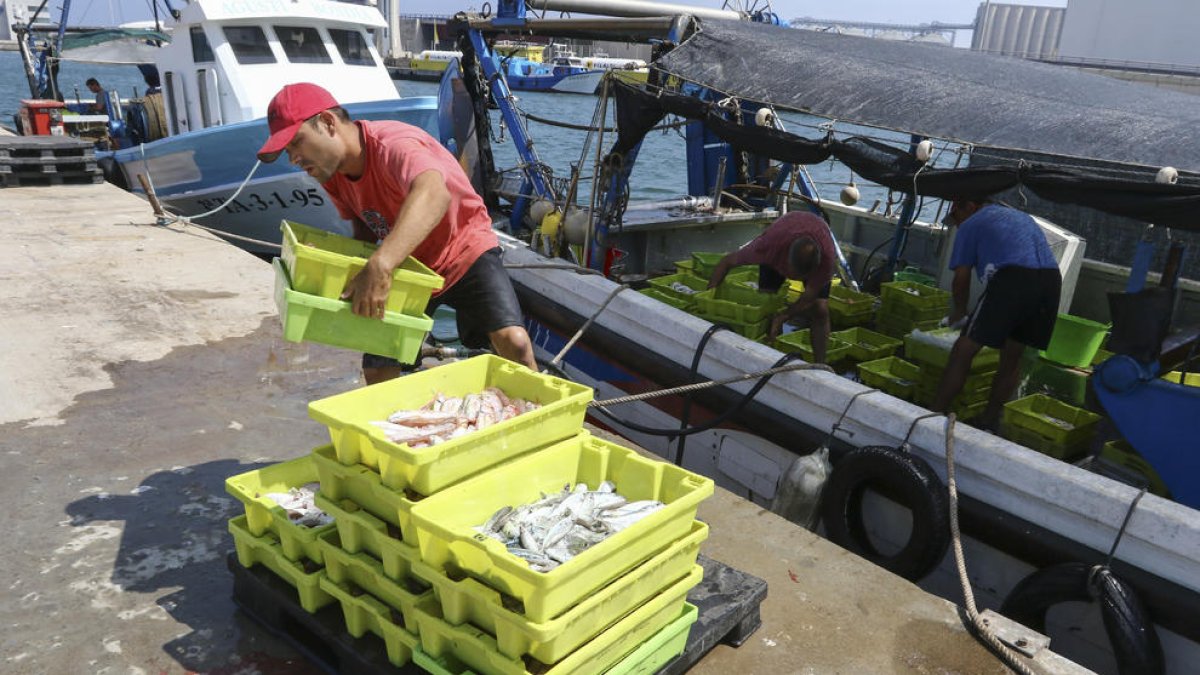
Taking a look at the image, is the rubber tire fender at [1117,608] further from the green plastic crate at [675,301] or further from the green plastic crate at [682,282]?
the green plastic crate at [682,282]

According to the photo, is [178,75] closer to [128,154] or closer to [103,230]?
[128,154]

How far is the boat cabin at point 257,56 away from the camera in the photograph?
34.5 ft

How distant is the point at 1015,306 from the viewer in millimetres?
4551

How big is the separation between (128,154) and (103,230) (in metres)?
3.91

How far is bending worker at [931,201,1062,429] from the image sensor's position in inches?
178

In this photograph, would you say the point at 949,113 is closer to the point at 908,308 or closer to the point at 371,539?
the point at 908,308

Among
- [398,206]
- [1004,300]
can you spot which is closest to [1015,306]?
[1004,300]

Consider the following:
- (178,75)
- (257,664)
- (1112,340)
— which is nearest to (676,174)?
(178,75)

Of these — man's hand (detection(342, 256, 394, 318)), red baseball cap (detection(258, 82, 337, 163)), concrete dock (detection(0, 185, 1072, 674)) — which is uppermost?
red baseball cap (detection(258, 82, 337, 163))

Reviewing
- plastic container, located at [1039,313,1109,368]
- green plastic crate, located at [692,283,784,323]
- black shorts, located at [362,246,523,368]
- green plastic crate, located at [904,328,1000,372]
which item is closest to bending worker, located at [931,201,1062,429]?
green plastic crate, located at [904,328,1000,372]

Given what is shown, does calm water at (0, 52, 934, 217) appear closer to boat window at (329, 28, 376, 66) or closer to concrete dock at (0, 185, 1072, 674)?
boat window at (329, 28, 376, 66)

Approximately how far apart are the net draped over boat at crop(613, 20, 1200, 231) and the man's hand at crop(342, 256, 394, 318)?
286cm

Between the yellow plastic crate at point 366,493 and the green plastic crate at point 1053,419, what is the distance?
11.7 feet

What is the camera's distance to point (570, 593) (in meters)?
1.95
